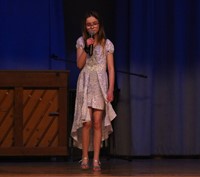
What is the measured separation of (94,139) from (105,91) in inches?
17.7

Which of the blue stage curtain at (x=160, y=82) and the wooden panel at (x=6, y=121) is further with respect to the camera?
the blue stage curtain at (x=160, y=82)

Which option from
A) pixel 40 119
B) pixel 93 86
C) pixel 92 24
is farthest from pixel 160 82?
pixel 92 24

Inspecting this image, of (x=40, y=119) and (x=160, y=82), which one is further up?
(x=160, y=82)

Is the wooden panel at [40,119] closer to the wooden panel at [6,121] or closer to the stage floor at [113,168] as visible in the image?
the wooden panel at [6,121]

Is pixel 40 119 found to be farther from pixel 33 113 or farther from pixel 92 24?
pixel 92 24

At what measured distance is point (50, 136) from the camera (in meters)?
6.14

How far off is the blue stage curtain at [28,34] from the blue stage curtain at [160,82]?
789mm

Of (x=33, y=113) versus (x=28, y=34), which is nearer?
(x=33, y=113)

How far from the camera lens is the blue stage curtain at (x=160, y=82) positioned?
262 inches

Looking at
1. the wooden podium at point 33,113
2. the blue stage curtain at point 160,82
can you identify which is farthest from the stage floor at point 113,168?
the blue stage curtain at point 160,82

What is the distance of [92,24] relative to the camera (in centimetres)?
508

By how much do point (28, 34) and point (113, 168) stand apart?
1.93m

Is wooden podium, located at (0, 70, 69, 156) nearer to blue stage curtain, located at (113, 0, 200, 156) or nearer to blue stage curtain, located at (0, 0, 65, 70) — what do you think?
blue stage curtain, located at (0, 0, 65, 70)

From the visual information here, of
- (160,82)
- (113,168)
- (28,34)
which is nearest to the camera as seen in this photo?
(113,168)
